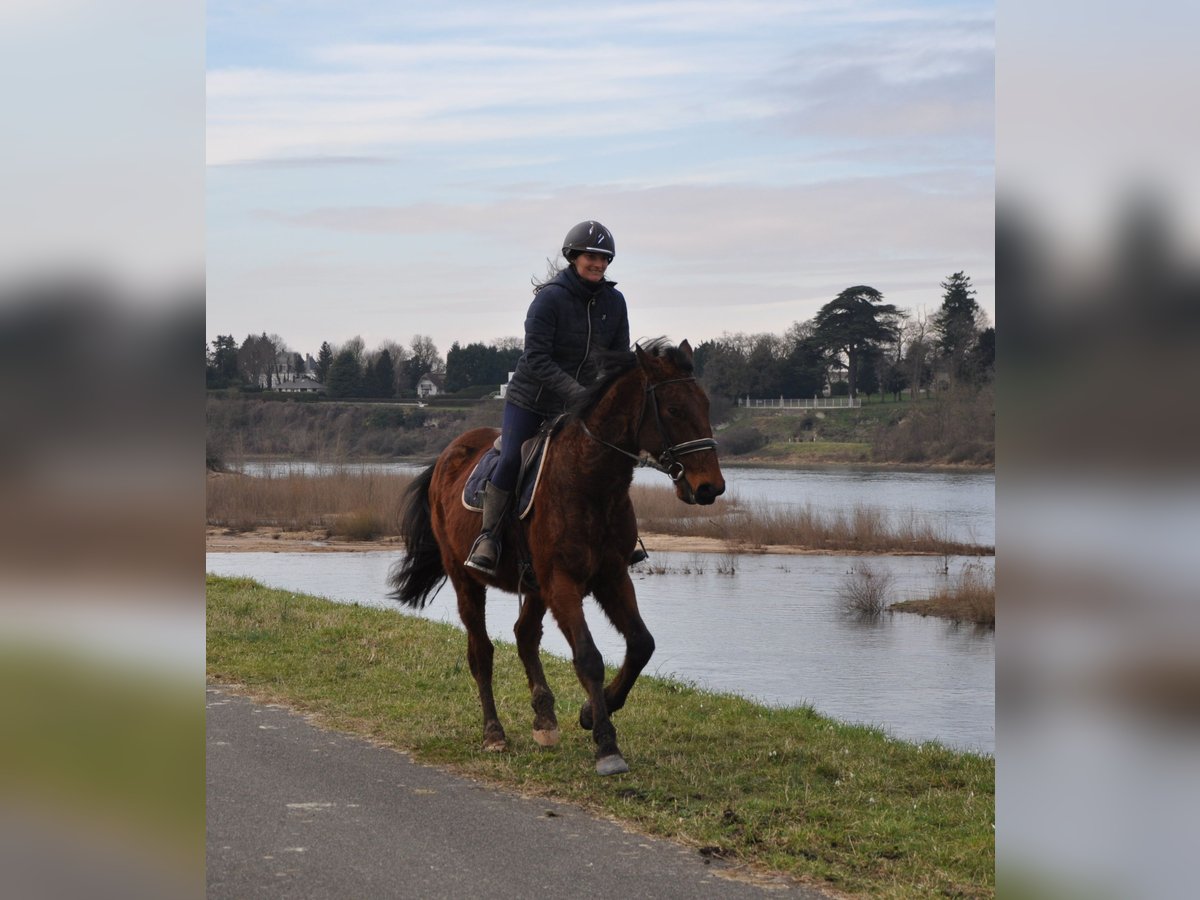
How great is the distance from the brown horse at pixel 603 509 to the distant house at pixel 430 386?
53873mm

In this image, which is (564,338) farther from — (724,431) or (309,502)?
(724,431)

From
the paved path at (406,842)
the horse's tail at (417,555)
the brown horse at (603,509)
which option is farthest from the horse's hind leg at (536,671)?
the horse's tail at (417,555)

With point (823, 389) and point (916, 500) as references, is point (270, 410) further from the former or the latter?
point (823, 389)

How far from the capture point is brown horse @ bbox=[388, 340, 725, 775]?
6836 mm

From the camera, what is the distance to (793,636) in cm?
1886

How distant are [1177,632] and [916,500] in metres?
41.5

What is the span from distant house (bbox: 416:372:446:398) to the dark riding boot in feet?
176

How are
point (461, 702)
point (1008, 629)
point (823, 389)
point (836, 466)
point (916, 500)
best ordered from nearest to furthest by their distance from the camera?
point (1008, 629) < point (461, 702) < point (916, 500) < point (836, 466) < point (823, 389)

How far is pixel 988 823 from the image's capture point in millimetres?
6102

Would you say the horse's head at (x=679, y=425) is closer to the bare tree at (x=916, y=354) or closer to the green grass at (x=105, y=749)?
the green grass at (x=105, y=749)

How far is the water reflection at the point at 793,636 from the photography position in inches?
530

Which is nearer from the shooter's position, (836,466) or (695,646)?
(695,646)

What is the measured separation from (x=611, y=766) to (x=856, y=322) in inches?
3072

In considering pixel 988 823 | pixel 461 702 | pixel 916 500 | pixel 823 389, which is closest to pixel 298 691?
pixel 461 702
